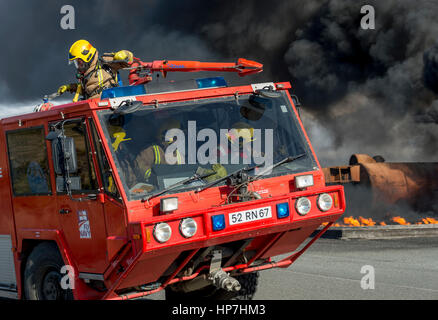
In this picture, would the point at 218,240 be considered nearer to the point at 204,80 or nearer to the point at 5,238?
the point at 204,80

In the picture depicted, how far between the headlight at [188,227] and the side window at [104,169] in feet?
2.46

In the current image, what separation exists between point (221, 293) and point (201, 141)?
2.10 metres

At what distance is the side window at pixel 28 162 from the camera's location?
7.12 m

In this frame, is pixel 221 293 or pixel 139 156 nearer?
pixel 139 156

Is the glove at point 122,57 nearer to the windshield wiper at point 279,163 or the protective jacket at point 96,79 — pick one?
the protective jacket at point 96,79

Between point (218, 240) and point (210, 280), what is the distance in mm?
819

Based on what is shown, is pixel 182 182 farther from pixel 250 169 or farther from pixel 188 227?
pixel 250 169

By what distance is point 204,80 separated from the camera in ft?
22.9

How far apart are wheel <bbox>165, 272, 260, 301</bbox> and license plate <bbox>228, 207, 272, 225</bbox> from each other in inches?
69.5

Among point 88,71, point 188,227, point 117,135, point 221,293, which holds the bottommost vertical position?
point 221,293

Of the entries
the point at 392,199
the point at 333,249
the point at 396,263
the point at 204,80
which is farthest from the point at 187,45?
the point at 204,80

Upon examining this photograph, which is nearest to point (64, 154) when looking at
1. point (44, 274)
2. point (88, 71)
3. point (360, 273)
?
point (44, 274)

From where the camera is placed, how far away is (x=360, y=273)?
9.53m

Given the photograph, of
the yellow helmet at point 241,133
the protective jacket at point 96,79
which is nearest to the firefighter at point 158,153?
the yellow helmet at point 241,133
